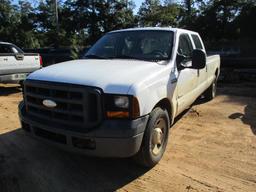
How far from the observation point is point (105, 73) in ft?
12.9

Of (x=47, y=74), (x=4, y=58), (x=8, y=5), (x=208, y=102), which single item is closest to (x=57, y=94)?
(x=47, y=74)

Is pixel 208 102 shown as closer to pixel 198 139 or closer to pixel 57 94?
pixel 198 139

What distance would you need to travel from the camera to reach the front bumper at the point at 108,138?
359cm

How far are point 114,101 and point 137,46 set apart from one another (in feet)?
5.96

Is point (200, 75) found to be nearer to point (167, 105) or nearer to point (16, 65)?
point (167, 105)

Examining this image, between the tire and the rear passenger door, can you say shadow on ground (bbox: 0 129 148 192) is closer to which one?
the tire

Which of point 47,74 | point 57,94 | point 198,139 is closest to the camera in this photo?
point 57,94

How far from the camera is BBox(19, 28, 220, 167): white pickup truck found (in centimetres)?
362

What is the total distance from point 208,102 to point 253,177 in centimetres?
453

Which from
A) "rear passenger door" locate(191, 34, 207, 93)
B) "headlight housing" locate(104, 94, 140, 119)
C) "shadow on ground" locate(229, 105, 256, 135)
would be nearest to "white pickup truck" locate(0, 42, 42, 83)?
"rear passenger door" locate(191, 34, 207, 93)

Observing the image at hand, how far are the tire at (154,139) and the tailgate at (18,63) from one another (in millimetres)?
6807

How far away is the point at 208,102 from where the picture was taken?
8492mm

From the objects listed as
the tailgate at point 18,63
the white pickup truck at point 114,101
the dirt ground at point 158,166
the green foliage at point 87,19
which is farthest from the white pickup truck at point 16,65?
the green foliage at point 87,19

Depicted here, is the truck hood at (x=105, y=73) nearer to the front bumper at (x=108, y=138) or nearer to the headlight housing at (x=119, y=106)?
the headlight housing at (x=119, y=106)
